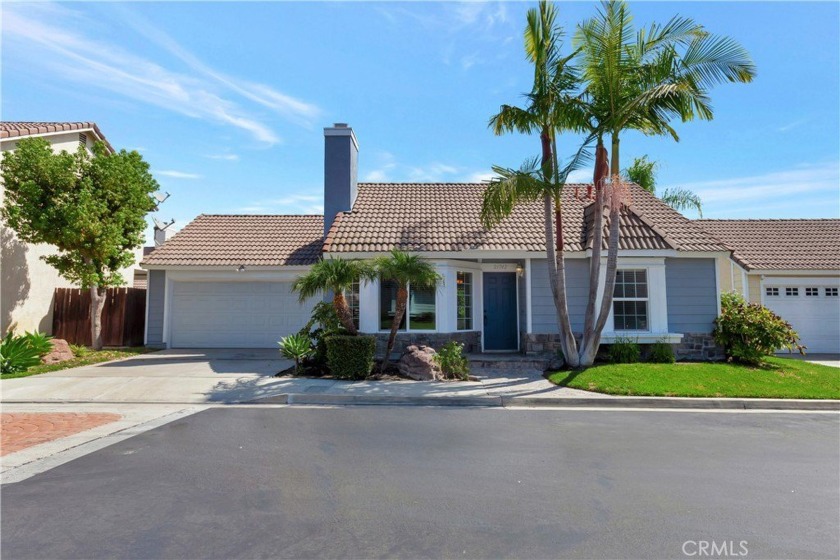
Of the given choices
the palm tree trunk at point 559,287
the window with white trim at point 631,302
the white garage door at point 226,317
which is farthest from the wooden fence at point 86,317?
the window with white trim at point 631,302

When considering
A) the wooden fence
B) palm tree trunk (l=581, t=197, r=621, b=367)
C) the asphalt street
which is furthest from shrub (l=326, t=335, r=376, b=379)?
the wooden fence

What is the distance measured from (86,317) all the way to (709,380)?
18678 mm

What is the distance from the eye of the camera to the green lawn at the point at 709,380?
9422 millimetres

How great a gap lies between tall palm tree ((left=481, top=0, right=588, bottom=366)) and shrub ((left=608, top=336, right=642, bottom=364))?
4.53 feet

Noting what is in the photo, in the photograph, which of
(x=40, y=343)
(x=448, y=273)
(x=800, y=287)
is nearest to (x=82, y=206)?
(x=40, y=343)

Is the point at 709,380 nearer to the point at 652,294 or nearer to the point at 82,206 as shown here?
the point at 652,294

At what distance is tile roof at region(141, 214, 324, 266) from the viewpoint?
1666cm

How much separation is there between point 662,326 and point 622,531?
10061 mm

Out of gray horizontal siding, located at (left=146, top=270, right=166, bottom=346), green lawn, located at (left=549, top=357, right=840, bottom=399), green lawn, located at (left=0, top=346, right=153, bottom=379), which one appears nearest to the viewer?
green lawn, located at (left=549, top=357, right=840, bottom=399)

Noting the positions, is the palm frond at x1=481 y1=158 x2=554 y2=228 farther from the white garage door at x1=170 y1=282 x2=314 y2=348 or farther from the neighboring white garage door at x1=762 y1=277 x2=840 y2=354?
the neighboring white garage door at x1=762 y1=277 x2=840 y2=354

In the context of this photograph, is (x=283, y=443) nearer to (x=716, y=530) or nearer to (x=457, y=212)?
(x=716, y=530)

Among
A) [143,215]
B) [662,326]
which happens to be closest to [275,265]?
[143,215]

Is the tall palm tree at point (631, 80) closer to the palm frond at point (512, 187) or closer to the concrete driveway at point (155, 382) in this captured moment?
the palm frond at point (512, 187)

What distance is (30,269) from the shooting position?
15.7 metres
